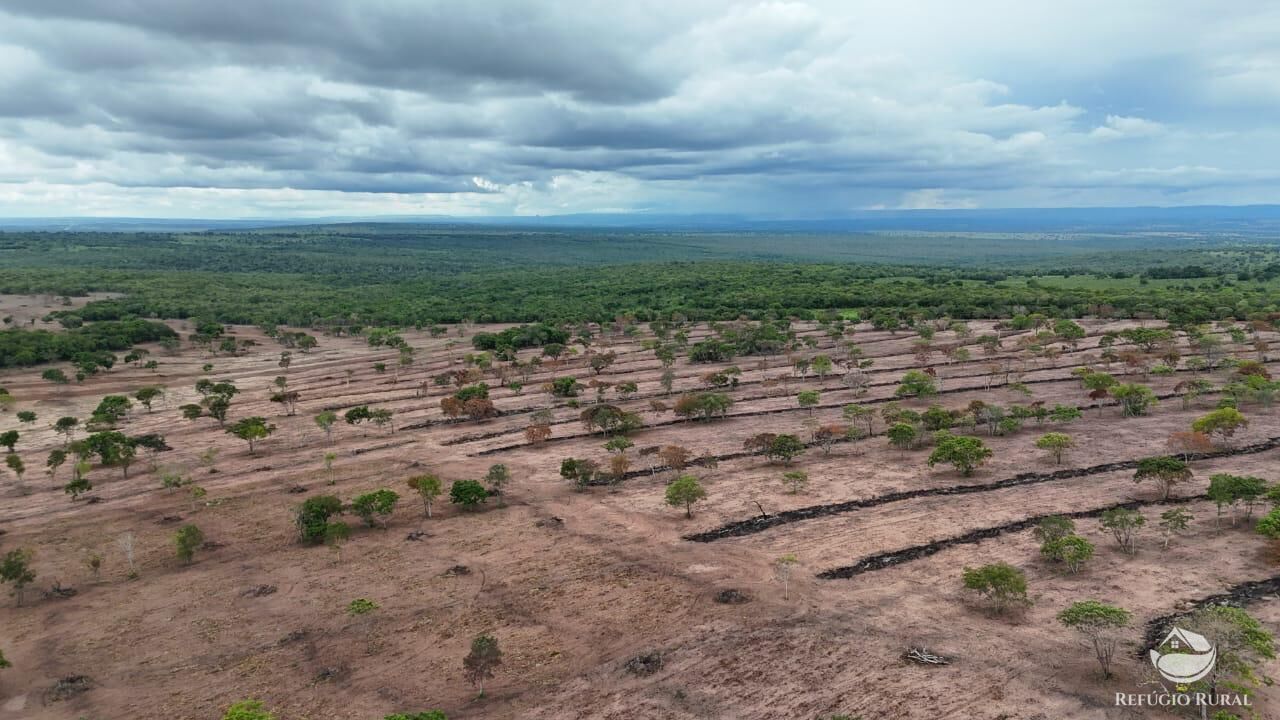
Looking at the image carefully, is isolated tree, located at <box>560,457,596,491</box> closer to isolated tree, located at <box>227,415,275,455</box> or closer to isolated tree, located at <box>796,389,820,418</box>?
isolated tree, located at <box>796,389,820,418</box>

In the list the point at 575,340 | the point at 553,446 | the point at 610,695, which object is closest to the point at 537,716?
the point at 610,695

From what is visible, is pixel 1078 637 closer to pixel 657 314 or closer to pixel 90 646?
pixel 90 646

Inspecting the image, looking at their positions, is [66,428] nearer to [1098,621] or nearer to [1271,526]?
[1098,621]

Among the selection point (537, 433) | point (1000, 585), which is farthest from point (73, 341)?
point (1000, 585)

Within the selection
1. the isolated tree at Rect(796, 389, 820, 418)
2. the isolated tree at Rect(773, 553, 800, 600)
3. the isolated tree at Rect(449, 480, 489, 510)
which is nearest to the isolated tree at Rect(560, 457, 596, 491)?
the isolated tree at Rect(449, 480, 489, 510)

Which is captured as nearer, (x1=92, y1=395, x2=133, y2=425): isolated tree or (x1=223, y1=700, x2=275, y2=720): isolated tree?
(x1=223, y1=700, x2=275, y2=720): isolated tree
